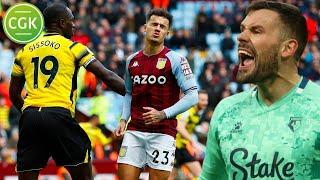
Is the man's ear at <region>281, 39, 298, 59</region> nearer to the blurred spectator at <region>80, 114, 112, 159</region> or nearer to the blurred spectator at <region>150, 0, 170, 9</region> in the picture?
the blurred spectator at <region>80, 114, 112, 159</region>

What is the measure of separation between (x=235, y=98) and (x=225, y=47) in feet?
62.5

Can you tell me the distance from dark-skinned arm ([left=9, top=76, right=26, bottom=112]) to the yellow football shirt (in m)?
0.18

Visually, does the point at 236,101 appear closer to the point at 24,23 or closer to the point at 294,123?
the point at 294,123

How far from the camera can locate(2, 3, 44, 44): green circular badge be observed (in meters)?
10.0

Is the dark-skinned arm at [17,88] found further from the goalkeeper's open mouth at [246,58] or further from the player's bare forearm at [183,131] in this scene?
the goalkeeper's open mouth at [246,58]

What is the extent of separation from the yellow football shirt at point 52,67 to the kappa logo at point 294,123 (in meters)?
4.03

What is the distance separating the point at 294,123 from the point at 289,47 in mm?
327

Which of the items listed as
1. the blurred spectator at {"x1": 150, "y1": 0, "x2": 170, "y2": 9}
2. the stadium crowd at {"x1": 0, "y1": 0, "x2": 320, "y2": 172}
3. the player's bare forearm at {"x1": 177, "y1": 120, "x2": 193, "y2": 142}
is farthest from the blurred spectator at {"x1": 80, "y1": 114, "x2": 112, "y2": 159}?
the blurred spectator at {"x1": 150, "y1": 0, "x2": 170, "y2": 9}

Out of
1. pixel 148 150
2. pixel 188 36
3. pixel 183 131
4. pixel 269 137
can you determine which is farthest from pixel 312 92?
pixel 188 36

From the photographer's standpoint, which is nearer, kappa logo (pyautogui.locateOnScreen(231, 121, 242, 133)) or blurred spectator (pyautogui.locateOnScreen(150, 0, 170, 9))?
kappa logo (pyautogui.locateOnScreen(231, 121, 242, 133))

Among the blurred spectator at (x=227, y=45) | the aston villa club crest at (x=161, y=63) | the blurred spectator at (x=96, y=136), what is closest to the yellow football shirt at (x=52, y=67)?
the aston villa club crest at (x=161, y=63)

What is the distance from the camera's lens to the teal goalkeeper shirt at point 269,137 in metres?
3.56

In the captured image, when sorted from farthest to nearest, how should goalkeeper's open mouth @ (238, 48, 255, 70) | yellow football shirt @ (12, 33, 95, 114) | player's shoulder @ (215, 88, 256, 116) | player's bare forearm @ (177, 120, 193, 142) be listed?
1. player's bare forearm @ (177, 120, 193, 142)
2. yellow football shirt @ (12, 33, 95, 114)
3. player's shoulder @ (215, 88, 256, 116)
4. goalkeeper's open mouth @ (238, 48, 255, 70)

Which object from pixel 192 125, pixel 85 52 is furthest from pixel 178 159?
pixel 85 52
